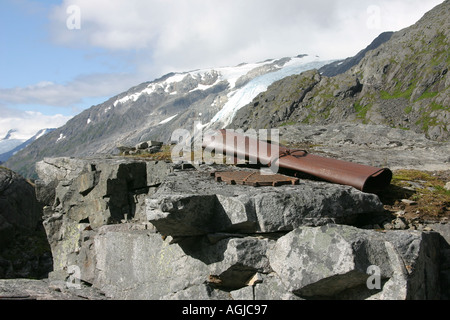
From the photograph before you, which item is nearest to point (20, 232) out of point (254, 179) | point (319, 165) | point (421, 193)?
point (254, 179)

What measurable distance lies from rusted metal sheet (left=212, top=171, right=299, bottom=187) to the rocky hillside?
291 ft

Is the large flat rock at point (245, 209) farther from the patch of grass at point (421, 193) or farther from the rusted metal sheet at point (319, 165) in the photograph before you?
the patch of grass at point (421, 193)

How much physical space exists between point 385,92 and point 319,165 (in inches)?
4502

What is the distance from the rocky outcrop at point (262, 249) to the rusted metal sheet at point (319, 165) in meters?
0.49

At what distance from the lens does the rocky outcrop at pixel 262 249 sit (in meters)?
6.50

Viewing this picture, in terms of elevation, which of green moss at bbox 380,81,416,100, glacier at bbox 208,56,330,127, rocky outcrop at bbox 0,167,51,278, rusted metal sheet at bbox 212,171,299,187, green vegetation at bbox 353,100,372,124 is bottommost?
rocky outcrop at bbox 0,167,51,278

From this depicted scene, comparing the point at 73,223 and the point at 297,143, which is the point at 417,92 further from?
the point at 73,223

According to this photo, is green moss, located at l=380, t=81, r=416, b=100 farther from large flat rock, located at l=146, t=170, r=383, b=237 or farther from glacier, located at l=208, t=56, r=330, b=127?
large flat rock, located at l=146, t=170, r=383, b=237

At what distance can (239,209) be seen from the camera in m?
7.65

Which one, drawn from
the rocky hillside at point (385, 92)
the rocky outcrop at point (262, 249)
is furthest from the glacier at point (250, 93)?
the rocky outcrop at point (262, 249)

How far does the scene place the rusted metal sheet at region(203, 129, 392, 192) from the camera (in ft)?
30.9

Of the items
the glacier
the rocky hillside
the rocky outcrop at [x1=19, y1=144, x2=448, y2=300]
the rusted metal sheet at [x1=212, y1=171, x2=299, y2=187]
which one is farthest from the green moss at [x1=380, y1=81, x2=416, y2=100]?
the rocky outcrop at [x1=19, y1=144, x2=448, y2=300]
